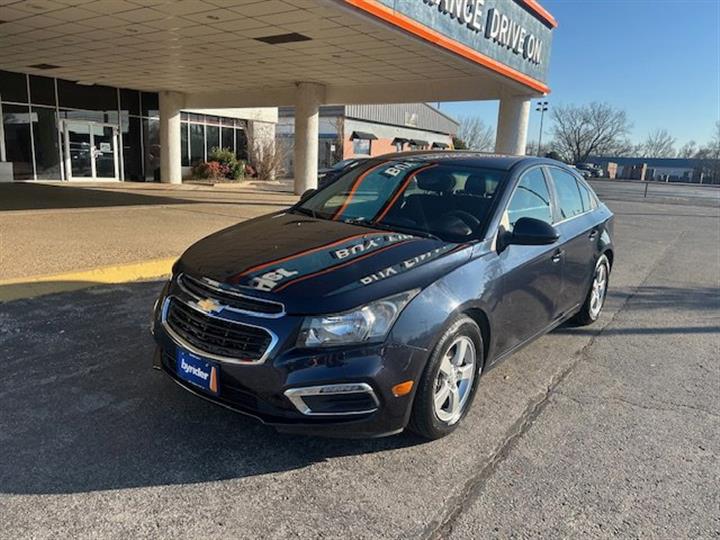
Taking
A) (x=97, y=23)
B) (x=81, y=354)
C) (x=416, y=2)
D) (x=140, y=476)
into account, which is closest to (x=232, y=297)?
(x=140, y=476)

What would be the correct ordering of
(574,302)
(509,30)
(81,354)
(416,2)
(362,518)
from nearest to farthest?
(362,518) → (81,354) → (574,302) → (416,2) → (509,30)

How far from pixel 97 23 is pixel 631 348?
11603mm

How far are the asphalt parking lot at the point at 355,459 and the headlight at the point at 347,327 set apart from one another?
0.73m

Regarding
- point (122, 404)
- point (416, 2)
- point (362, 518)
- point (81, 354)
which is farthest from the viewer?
point (416, 2)

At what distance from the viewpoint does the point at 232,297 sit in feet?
9.34

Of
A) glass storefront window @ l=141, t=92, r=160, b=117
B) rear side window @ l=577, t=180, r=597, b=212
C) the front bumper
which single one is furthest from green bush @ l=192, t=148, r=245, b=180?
the front bumper

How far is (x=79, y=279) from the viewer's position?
6.00 meters

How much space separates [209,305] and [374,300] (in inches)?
35.3

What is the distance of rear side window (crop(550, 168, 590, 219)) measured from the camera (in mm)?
4730

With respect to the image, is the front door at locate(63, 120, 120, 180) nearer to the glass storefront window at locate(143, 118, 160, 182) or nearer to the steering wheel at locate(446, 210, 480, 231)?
the glass storefront window at locate(143, 118, 160, 182)

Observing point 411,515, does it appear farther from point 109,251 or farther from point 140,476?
point 109,251

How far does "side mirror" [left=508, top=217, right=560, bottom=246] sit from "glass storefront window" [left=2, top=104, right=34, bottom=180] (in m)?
20.8

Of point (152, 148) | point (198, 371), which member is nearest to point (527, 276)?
point (198, 371)

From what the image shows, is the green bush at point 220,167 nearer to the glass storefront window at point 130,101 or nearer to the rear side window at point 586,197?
the glass storefront window at point 130,101
